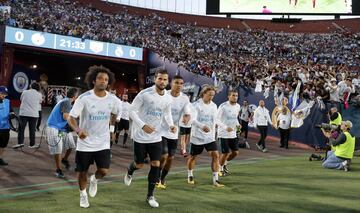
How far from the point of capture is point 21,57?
3219cm

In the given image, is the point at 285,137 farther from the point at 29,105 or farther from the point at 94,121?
the point at 94,121

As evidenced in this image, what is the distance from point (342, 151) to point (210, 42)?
31561mm

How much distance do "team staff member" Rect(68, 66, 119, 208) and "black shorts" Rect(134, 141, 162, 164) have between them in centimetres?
68

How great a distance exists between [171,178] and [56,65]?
2778cm

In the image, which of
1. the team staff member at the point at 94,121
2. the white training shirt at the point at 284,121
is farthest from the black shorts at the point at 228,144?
the white training shirt at the point at 284,121

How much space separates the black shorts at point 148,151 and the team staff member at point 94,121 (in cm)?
68

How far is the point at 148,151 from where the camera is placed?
677 centimetres

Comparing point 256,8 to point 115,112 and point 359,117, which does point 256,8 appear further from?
point 115,112

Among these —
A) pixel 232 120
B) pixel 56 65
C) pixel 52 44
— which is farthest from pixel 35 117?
pixel 56 65

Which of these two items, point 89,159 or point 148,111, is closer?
point 89,159

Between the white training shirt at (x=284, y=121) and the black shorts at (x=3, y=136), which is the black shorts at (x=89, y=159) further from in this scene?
the white training shirt at (x=284, y=121)

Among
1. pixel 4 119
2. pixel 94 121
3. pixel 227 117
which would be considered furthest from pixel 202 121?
pixel 4 119

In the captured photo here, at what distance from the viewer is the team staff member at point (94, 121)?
19.8 ft

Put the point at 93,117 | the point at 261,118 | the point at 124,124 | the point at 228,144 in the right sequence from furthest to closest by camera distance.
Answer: the point at 261,118 < the point at 124,124 < the point at 228,144 < the point at 93,117
